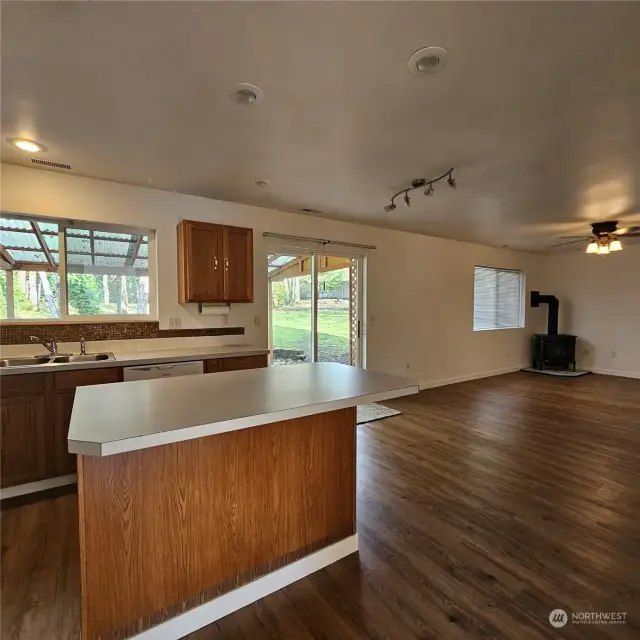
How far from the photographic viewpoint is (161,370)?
307 centimetres

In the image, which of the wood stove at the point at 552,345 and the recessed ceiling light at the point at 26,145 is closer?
the recessed ceiling light at the point at 26,145

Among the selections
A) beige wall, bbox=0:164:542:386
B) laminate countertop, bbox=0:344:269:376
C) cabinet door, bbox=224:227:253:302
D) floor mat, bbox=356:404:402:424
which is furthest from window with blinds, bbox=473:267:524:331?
laminate countertop, bbox=0:344:269:376

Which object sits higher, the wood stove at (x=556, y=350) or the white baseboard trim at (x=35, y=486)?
the wood stove at (x=556, y=350)

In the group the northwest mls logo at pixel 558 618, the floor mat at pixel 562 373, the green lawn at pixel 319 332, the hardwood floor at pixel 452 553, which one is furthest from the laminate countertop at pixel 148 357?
the floor mat at pixel 562 373

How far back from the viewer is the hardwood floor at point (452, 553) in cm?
156

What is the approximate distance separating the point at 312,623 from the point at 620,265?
8.13 meters

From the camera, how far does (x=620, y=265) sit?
6840mm

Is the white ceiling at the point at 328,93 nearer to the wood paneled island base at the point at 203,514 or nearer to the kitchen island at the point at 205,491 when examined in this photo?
the kitchen island at the point at 205,491

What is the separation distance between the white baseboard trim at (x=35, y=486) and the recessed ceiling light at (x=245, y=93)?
9.29 feet

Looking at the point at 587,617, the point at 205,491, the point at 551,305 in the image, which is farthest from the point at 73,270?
the point at 551,305

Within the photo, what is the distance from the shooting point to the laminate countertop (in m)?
2.60

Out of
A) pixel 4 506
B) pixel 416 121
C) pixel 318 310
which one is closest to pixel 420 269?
pixel 318 310

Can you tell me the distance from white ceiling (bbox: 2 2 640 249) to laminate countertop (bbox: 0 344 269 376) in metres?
1.57

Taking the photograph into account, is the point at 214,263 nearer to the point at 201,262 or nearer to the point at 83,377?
the point at 201,262
